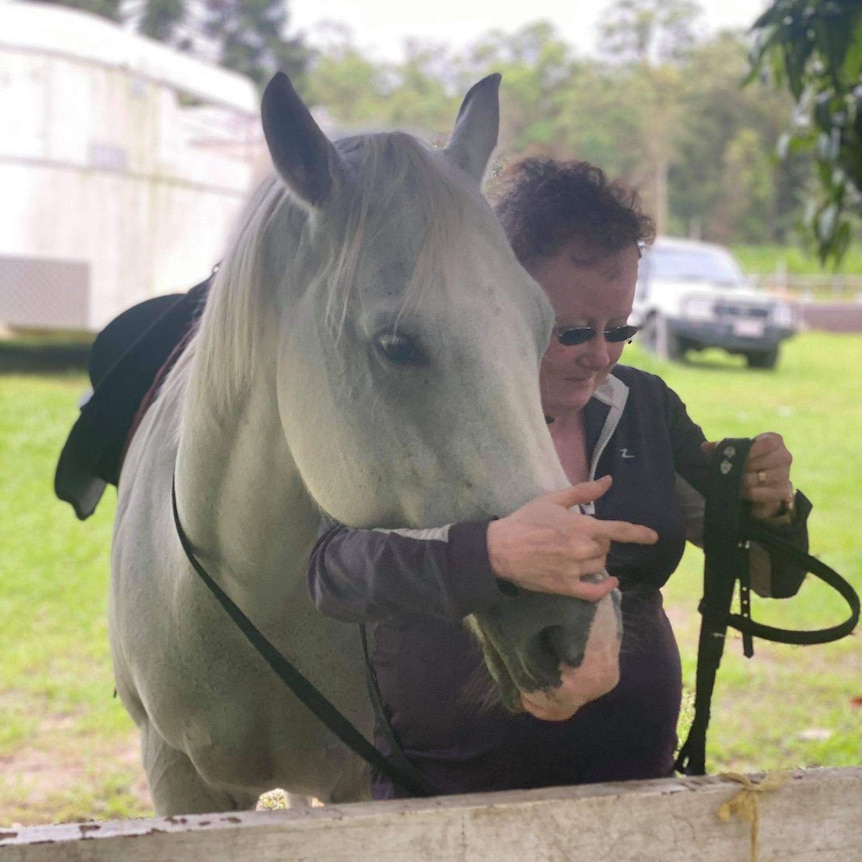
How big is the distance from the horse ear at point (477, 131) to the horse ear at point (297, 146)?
0.21 metres

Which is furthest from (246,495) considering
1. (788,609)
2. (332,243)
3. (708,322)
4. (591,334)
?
(788,609)

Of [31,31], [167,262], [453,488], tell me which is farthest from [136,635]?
[31,31]

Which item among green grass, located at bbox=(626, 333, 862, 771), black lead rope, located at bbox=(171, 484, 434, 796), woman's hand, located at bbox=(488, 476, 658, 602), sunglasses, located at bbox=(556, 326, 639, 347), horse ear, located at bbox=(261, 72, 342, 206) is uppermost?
horse ear, located at bbox=(261, 72, 342, 206)

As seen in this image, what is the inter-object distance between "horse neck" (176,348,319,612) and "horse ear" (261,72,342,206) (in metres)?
0.28

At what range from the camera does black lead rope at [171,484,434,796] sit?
1.55 m

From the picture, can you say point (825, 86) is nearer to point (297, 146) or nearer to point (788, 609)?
point (297, 146)

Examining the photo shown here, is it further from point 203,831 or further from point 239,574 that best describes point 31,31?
point 203,831

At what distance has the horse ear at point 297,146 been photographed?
1.28 meters

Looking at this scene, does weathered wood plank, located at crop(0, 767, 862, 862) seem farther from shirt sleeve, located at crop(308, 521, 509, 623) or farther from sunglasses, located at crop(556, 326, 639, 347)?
sunglasses, located at crop(556, 326, 639, 347)

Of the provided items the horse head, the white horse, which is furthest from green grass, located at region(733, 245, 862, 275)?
the horse head

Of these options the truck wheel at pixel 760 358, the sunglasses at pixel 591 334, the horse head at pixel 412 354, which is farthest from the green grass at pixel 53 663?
the truck wheel at pixel 760 358

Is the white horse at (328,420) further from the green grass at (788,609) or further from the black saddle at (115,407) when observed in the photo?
the green grass at (788,609)

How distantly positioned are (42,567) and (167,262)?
4.64 metres

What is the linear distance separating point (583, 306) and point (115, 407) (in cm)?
143
